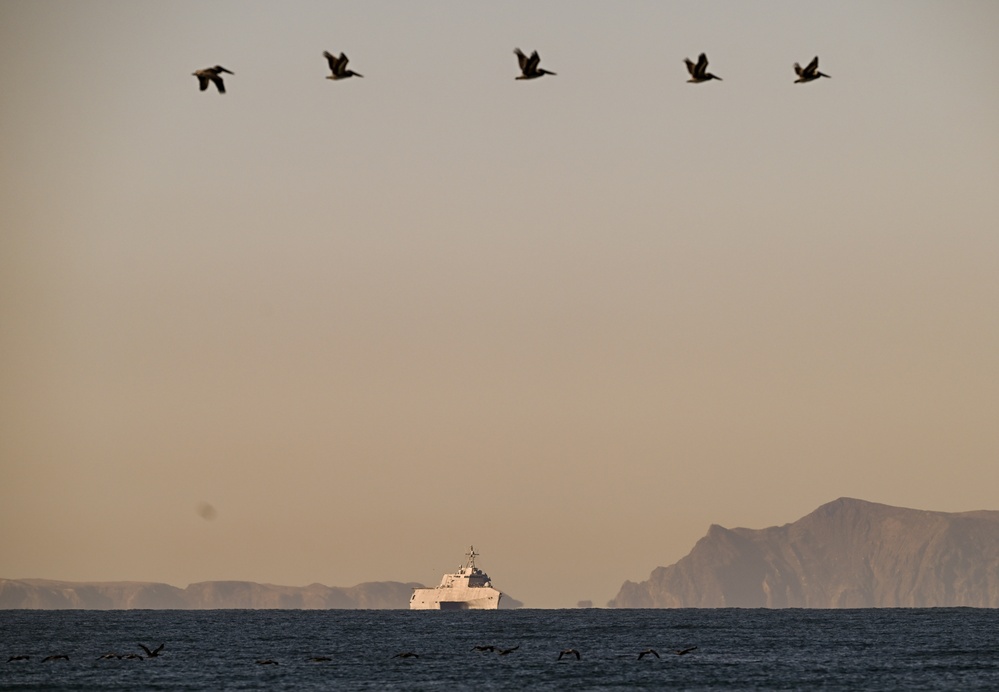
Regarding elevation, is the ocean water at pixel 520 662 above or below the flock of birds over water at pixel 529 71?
below

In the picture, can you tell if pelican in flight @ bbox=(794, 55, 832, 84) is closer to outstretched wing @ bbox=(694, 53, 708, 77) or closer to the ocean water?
outstretched wing @ bbox=(694, 53, 708, 77)

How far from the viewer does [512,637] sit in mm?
152875

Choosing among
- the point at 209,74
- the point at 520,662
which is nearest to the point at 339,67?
the point at 209,74

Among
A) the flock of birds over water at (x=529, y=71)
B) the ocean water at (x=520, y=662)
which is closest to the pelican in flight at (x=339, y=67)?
the flock of birds over water at (x=529, y=71)

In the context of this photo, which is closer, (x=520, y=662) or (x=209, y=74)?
(x=209, y=74)

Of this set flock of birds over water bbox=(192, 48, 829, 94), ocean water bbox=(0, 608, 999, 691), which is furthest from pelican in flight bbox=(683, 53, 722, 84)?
ocean water bbox=(0, 608, 999, 691)

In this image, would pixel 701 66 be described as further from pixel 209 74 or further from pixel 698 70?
pixel 209 74

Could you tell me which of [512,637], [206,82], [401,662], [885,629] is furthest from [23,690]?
[885,629]

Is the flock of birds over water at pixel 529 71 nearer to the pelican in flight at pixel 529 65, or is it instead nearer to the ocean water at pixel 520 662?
the pelican in flight at pixel 529 65

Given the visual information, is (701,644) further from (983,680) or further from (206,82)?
(206,82)

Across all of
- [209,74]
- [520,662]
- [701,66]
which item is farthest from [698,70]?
[520,662]

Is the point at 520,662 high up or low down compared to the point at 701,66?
down

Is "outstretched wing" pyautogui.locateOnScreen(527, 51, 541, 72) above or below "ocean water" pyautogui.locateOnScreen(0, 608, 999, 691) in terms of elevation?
above

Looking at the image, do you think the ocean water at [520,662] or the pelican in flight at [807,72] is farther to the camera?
the ocean water at [520,662]
